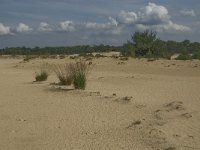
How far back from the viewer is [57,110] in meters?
14.4

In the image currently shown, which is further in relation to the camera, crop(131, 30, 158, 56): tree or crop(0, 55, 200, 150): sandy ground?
crop(131, 30, 158, 56): tree

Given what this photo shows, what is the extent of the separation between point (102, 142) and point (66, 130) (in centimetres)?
160

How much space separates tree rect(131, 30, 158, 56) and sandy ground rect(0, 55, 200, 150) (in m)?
32.6

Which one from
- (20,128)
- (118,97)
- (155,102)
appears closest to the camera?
(20,128)

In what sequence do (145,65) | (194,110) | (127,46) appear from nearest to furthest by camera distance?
(194,110)
(145,65)
(127,46)

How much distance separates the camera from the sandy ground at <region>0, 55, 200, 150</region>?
10.0 m

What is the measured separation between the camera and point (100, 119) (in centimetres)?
1270

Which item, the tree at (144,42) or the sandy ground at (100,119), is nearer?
the sandy ground at (100,119)

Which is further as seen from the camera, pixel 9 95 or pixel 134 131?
pixel 9 95

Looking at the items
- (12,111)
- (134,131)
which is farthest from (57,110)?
(134,131)

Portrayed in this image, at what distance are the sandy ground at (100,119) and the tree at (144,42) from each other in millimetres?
32574

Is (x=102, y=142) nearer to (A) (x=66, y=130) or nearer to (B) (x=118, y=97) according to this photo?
(A) (x=66, y=130)

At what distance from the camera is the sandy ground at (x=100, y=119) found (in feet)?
32.9

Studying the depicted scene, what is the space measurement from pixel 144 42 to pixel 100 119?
4174 cm
